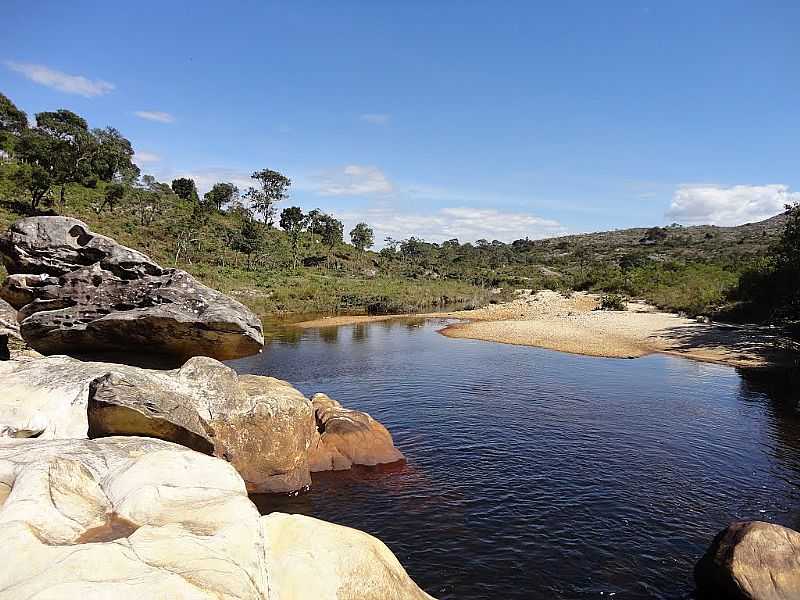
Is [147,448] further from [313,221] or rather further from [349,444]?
[313,221]

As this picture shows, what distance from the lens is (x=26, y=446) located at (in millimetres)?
7688

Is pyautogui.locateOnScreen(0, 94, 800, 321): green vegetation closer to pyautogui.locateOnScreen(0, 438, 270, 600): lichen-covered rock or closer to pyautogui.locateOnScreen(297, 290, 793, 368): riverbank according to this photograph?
pyautogui.locateOnScreen(297, 290, 793, 368): riverbank

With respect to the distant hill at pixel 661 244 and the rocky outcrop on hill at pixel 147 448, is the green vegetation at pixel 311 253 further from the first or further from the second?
the rocky outcrop on hill at pixel 147 448

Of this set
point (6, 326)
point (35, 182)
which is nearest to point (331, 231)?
point (35, 182)

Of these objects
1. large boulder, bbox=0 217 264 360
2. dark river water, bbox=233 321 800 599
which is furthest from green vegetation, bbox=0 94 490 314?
large boulder, bbox=0 217 264 360

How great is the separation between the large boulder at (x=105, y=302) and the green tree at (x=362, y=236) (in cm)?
10805

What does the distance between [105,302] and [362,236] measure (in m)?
110

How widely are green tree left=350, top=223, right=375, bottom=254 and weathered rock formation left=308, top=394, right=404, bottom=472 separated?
10630cm

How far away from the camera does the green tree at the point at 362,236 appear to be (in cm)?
12238

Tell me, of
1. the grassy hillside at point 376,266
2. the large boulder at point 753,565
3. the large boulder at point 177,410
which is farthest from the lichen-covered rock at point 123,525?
the grassy hillside at point 376,266

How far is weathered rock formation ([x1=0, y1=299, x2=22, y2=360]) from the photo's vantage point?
44.3 feet

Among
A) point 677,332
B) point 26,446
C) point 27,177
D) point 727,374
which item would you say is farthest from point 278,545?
point 27,177

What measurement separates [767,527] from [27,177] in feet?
274

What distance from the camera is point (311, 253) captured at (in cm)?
10344
